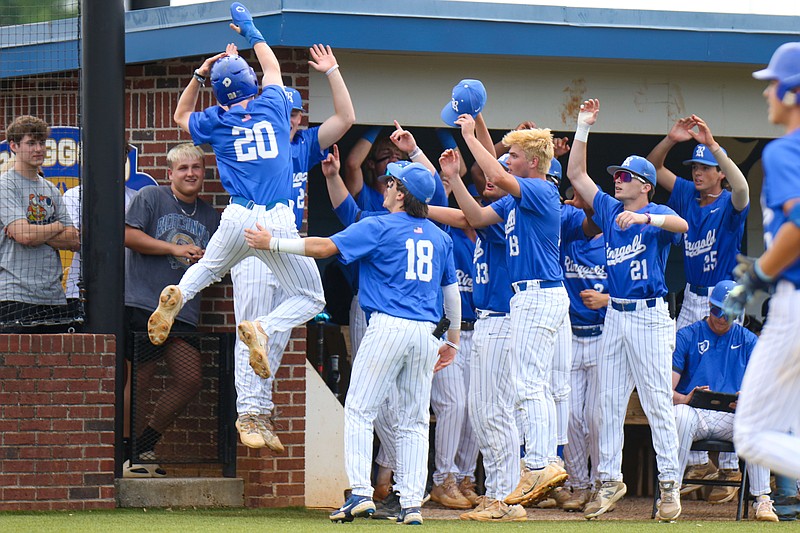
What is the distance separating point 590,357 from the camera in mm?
8758

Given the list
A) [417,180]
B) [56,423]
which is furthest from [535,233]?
[56,423]

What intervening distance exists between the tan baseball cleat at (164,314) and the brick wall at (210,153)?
4.35 feet

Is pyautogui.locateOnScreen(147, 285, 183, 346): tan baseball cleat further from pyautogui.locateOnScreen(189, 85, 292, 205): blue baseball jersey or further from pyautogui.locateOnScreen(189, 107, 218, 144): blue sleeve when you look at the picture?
pyautogui.locateOnScreen(189, 107, 218, 144): blue sleeve

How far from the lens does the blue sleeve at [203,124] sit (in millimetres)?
7297

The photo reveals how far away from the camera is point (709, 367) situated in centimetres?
852

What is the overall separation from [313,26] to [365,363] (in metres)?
2.53

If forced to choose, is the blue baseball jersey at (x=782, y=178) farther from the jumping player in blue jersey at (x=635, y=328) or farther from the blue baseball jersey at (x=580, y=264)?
the blue baseball jersey at (x=580, y=264)

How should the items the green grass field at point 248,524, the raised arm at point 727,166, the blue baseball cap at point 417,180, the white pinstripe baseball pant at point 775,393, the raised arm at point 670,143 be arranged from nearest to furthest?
the white pinstripe baseball pant at point 775,393 → the green grass field at point 248,524 → the blue baseball cap at point 417,180 → the raised arm at point 727,166 → the raised arm at point 670,143

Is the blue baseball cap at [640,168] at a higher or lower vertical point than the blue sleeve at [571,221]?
higher

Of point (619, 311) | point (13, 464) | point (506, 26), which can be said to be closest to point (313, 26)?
point (506, 26)

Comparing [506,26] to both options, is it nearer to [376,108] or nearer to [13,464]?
[376,108]

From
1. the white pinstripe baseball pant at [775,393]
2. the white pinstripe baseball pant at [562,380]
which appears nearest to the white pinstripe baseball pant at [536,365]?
the white pinstripe baseball pant at [562,380]

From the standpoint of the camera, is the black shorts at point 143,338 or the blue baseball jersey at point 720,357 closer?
the black shorts at point 143,338

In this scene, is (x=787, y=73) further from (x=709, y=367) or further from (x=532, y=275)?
(x=709, y=367)
